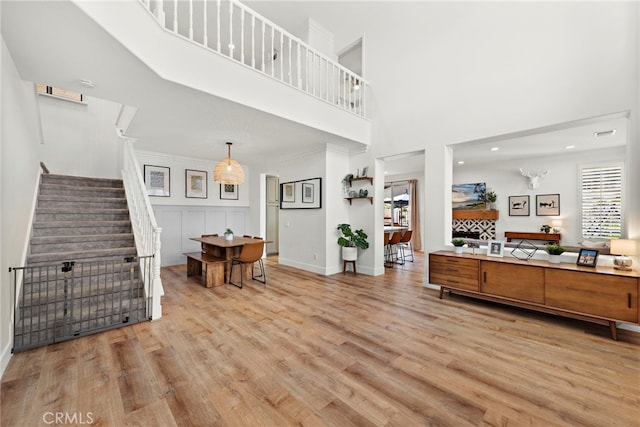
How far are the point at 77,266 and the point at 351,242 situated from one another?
4.14m

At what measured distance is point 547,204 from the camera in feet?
21.6

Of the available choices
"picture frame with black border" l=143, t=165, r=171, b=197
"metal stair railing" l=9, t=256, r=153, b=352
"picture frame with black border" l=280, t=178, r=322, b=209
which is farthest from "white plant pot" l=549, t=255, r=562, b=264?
"picture frame with black border" l=143, t=165, r=171, b=197

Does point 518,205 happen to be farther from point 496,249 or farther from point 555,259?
point 555,259

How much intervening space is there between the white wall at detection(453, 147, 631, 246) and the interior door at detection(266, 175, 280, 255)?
5647mm

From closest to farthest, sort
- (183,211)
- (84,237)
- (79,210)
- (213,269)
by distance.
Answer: (84,237) → (79,210) → (213,269) → (183,211)

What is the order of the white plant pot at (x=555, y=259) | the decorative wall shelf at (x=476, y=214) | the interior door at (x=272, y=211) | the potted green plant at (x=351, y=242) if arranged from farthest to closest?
the interior door at (x=272, y=211) → the decorative wall shelf at (x=476, y=214) → the potted green plant at (x=351, y=242) → the white plant pot at (x=555, y=259)

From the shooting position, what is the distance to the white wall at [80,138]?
17.7ft

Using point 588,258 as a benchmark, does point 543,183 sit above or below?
above

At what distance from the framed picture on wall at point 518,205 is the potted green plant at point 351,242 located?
187 inches

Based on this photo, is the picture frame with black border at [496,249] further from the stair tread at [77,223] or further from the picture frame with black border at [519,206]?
the stair tread at [77,223]

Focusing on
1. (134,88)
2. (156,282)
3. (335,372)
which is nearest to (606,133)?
(335,372)

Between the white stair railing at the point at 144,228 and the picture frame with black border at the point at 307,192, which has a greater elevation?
the picture frame with black border at the point at 307,192

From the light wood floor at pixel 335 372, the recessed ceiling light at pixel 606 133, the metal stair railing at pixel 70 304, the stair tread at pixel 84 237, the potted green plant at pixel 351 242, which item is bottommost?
the light wood floor at pixel 335 372

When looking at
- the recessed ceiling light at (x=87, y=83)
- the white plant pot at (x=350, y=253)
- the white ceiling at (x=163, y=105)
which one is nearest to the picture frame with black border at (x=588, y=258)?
the white ceiling at (x=163, y=105)
